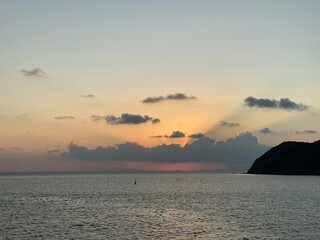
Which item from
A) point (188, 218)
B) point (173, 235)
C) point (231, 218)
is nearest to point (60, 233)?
point (173, 235)

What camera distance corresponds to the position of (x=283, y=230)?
67562mm

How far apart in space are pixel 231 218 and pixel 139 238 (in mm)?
27364

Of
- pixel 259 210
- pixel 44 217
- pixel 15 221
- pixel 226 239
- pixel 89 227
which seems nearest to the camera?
pixel 226 239

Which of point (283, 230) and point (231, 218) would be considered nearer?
point (283, 230)

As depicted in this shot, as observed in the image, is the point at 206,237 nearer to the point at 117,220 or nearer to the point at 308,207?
the point at 117,220

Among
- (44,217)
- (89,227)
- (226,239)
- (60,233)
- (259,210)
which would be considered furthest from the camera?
(259,210)

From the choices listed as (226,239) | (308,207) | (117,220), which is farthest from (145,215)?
(308,207)

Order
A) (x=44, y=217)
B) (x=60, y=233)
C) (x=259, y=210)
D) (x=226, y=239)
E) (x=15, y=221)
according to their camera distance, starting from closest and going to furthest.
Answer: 1. (x=226, y=239)
2. (x=60, y=233)
3. (x=15, y=221)
4. (x=44, y=217)
5. (x=259, y=210)

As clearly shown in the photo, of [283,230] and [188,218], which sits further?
[188,218]

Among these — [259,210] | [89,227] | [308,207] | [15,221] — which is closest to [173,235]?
[89,227]

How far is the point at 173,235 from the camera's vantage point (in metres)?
62.9

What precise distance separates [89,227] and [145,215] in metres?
19.8

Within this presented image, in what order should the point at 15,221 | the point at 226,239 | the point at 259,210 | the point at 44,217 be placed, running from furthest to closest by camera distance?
the point at 259,210 → the point at 44,217 → the point at 15,221 → the point at 226,239

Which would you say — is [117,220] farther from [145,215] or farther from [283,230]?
[283,230]
